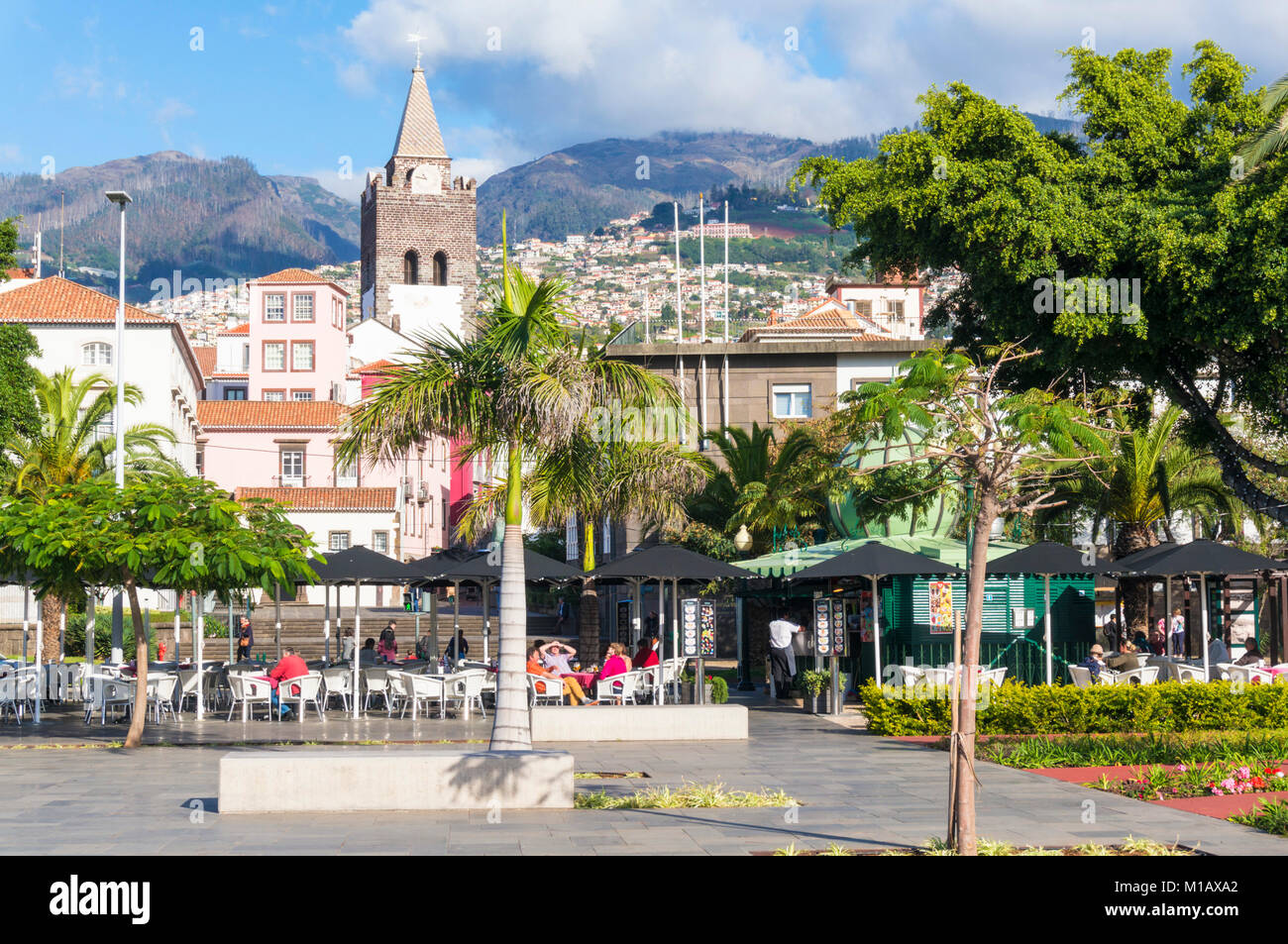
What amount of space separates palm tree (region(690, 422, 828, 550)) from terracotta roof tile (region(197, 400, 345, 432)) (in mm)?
37173

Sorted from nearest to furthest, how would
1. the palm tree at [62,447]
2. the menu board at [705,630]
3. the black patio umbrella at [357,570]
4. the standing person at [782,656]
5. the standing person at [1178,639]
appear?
the menu board at [705,630] → the black patio umbrella at [357,570] → the standing person at [782,656] → the standing person at [1178,639] → the palm tree at [62,447]

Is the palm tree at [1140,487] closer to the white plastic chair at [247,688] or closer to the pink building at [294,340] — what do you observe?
the white plastic chair at [247,688]

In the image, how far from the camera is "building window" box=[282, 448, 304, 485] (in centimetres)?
7081

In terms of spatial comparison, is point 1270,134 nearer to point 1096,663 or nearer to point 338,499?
point 1096,663

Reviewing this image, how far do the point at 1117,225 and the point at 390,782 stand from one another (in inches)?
609

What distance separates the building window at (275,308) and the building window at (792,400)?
3864 cm

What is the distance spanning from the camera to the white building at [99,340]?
193 ft

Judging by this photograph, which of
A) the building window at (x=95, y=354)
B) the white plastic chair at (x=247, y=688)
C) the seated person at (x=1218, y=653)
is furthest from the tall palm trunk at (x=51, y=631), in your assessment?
the seated person at (x=1218, y=653)

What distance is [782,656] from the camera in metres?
28.8

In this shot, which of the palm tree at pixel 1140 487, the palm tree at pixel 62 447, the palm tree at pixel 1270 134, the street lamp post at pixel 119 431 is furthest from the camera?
the palm tree at pixel 62 447

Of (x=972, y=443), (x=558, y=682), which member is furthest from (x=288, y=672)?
(x=972, y=443)

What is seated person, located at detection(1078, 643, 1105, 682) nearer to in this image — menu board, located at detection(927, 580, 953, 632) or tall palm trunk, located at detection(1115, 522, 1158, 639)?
menu board, located at detection(927, 580, 953, 632)

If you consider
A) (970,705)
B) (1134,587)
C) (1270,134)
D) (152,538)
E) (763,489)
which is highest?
(1270,134)

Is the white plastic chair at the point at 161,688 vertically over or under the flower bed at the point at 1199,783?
over
